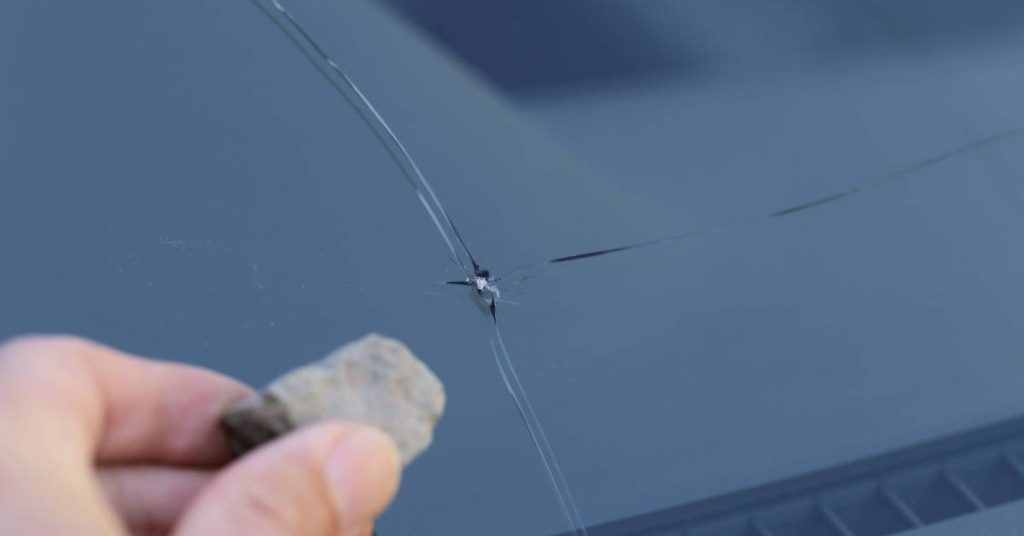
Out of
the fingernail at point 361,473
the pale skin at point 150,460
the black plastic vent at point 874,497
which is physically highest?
the black plastic vent at point 874,497

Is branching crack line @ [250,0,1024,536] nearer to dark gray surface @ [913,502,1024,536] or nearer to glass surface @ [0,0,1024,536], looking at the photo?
glass surface @ [0,0,1024,536]

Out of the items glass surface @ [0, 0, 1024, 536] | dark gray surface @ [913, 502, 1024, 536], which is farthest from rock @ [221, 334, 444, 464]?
dark gray surface @ [913, 502, 1024, 536]

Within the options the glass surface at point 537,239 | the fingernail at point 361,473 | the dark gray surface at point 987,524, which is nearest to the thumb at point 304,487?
the fingernail at point 361,473

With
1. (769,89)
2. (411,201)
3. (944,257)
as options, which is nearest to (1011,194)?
(944,257)

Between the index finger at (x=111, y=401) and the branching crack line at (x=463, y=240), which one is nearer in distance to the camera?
the index finger at (x=111, y=401)

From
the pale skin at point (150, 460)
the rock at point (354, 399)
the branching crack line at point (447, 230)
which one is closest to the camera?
the pale skin at point (150, 460)

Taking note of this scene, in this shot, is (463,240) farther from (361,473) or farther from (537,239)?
(361,473)

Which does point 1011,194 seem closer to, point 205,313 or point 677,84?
point 677,84

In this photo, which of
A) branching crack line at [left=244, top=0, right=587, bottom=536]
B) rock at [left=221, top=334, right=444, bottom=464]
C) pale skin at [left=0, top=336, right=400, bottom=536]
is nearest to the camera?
pale skin at [left=0, top=336, right=400, bottom=536]

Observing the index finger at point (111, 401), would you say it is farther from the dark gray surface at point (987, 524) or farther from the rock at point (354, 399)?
the dark gray surface at point (987, 524)
